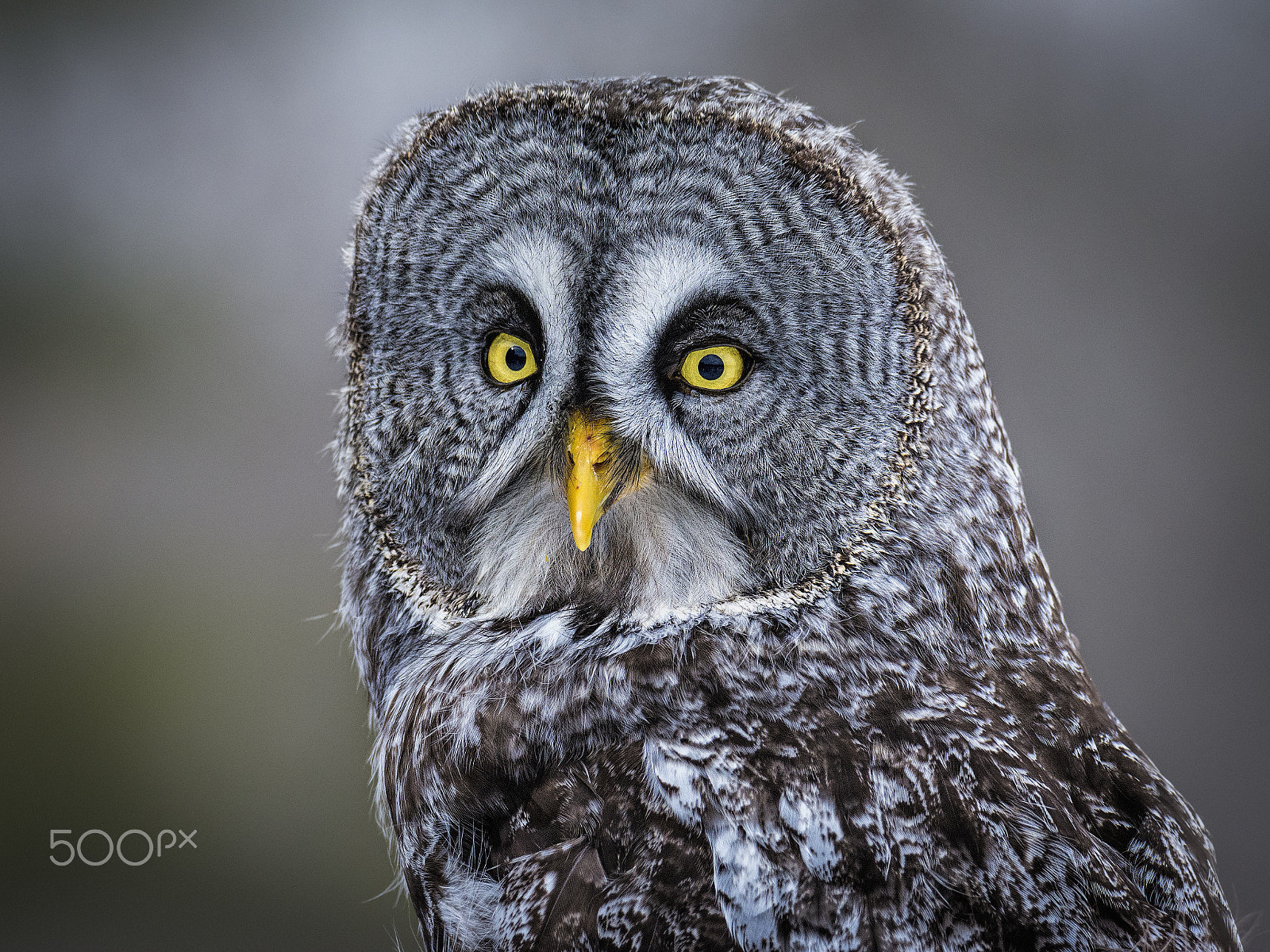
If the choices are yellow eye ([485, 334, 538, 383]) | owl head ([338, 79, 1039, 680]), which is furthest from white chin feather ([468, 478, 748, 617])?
yellow eye ([485, 334, 538, 383])

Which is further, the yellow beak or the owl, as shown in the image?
the yellow beak

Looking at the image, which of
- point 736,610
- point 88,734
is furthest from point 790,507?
point 88,734

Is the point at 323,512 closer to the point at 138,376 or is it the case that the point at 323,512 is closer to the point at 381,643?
the point at 138,376

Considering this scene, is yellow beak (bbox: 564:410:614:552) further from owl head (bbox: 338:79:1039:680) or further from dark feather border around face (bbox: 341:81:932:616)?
dark feather border around face (bbox: 341:81:932:616)

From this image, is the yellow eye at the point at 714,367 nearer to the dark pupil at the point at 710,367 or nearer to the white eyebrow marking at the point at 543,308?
the dark pupil at the point at 710,367

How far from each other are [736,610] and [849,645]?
10 centimetres

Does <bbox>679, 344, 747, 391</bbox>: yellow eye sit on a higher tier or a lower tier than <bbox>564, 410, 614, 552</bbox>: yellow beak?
higher

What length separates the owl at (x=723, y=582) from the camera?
2.12ft

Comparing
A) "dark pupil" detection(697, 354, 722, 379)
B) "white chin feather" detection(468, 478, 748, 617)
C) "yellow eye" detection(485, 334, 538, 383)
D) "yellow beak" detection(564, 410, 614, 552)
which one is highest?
"dark pupil" detection(697, 354, 722, 379)

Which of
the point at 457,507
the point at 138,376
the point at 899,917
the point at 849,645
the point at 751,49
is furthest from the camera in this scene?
the point at 138,376

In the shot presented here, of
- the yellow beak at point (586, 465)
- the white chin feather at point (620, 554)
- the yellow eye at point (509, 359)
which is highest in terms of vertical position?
the yellow eye at point (509, 359)

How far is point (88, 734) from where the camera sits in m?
2.01

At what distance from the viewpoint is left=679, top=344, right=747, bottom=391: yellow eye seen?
A: 2.57ft

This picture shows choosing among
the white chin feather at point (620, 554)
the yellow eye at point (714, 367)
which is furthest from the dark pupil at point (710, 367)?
the white chin feather at point (620, 554)
